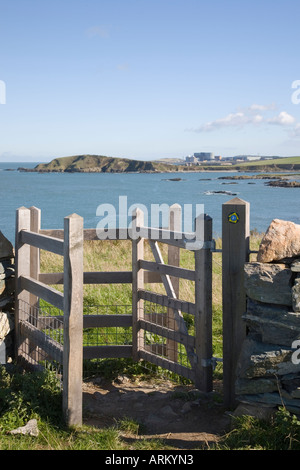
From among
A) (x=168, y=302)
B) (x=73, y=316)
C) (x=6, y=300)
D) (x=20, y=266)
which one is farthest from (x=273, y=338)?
(x=6, y=300)

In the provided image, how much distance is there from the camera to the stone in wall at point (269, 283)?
203 inches

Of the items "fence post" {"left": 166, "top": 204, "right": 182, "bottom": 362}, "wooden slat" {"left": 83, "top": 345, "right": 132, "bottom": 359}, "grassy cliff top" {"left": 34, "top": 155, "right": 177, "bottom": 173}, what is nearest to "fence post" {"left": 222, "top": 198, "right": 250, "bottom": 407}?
"fence post" {"left": 166, "top": 204, "right": 182, "bottom": 362}

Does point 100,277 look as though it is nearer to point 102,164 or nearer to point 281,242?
point 281,242

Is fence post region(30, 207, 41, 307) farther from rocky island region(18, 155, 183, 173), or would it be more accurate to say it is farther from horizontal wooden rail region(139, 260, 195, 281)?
rocky island region(18, 155, 183, 173)

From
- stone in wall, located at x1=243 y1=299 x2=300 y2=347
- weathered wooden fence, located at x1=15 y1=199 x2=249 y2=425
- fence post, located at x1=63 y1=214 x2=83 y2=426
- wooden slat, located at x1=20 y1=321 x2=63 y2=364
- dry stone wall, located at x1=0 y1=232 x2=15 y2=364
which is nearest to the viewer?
stone in wall, located at x1=243 y1=299 x2=300 y2=347

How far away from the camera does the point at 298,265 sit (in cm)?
516

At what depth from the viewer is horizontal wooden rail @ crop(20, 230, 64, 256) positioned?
220 inches

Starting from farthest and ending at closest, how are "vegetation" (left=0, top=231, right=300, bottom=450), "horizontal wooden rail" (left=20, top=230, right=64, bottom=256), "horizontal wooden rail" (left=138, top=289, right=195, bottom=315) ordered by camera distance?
1. "horizontal wooden rail" (left=138, top=289, right=195, bottom=315)
2. "horizontal wooden rail" (left=20, top=230, right=64, bottom=256)
3. "vegetation" (left=0, top=231, right=300, bottom=450)

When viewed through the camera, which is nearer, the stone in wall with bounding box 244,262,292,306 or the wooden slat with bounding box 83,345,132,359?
the stone in wall with bounding box 244,262,292,306

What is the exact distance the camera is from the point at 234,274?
577 centimetres

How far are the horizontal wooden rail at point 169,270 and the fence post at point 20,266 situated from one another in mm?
1590

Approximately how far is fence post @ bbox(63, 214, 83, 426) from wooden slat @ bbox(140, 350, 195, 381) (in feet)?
5.39

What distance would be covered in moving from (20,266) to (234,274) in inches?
117
